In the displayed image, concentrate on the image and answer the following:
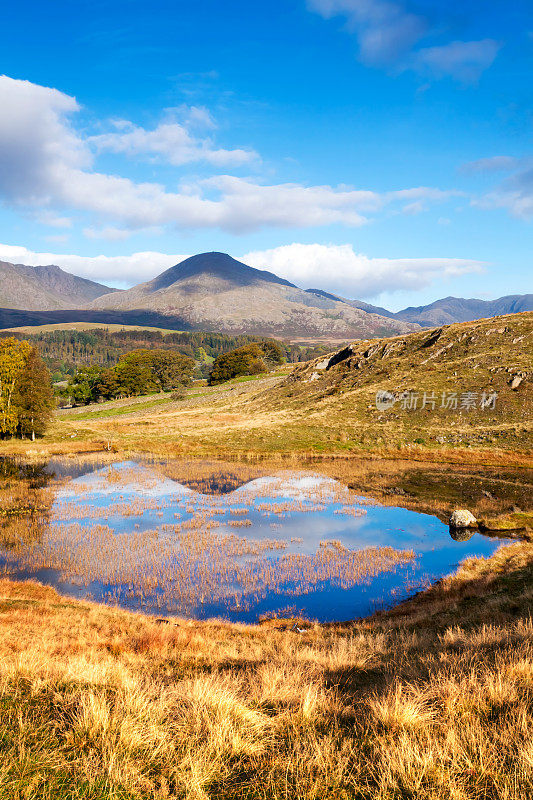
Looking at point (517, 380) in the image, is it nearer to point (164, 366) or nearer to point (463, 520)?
point (463, 520)

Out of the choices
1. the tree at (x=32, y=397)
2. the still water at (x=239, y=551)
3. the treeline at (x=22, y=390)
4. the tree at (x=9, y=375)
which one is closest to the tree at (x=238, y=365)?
the tree at (x=32, y=397)

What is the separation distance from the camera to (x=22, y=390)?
5931cm

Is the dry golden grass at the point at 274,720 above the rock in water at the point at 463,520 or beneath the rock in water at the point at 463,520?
above

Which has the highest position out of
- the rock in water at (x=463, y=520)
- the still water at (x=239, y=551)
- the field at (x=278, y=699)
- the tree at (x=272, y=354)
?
the tree at (x=272, y=354)

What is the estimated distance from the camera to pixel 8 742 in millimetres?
5961

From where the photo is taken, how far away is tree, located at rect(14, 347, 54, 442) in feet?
193

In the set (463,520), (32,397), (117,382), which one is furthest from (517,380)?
(117,382)

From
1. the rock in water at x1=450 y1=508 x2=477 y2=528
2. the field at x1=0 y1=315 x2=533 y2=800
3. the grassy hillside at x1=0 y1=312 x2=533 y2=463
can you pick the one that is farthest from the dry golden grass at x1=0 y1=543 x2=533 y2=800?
the grassy hillside at x1=0 y1=312 x2=533 y2=463

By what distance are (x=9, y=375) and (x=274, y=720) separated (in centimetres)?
6211

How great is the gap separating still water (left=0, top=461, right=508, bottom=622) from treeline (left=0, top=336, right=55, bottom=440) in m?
29.0

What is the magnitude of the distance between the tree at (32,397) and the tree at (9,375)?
0.74 m

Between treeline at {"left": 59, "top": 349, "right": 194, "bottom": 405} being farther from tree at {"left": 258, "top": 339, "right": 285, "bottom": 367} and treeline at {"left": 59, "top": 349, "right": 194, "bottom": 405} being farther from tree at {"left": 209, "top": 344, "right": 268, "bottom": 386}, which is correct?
tree at {"left": 258, "top": 339, "right": 285, "bottom": 367}

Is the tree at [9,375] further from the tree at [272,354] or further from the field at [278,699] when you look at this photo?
the tree at [272,354]

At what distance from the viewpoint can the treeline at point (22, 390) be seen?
2243 inches
